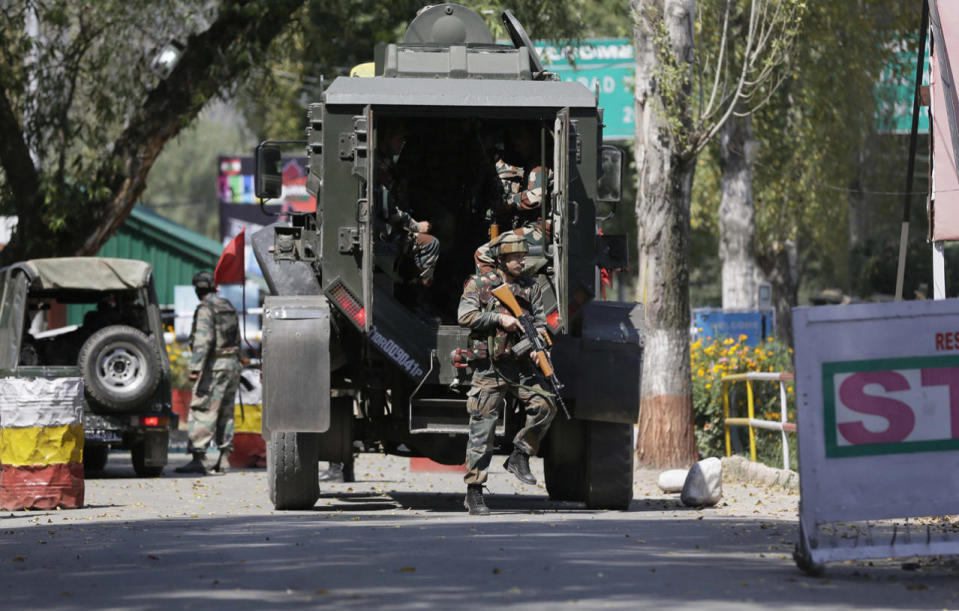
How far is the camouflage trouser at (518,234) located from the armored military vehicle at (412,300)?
61mm

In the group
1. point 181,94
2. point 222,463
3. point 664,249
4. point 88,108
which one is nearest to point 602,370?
point 664,249

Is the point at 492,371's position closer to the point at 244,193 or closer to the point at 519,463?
the point at 519,463

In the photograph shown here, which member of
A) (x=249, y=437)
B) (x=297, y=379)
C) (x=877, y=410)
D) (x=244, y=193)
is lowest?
(x=249, y=437)

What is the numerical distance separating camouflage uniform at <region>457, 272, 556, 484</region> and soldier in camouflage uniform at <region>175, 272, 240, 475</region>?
6.93 m

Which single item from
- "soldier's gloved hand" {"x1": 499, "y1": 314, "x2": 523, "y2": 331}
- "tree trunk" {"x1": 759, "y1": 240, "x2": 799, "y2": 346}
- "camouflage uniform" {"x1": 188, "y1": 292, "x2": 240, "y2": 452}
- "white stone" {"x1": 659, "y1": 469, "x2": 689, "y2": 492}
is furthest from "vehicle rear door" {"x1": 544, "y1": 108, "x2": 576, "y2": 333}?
"tree trunk" {"x1": 759, "y1": 240, "x2": 799, "y2": 346}

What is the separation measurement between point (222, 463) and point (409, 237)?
8194 mm

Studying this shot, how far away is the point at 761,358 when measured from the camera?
19.9 meters

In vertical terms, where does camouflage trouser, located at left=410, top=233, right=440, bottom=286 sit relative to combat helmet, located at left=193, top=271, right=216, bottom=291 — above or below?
A: above

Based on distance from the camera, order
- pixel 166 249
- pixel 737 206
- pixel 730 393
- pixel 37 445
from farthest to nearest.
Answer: pixel 166 249 < pixel 737 206 < pixel 730 393 < pixel 37 445

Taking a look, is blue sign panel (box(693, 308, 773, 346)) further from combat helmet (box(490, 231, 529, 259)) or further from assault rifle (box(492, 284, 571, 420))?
assault rifle (box(492, 284, 571, 420))

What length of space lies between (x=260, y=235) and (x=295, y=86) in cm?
2648

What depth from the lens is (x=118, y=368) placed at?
17.3 m

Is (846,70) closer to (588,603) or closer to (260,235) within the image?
(260,235)

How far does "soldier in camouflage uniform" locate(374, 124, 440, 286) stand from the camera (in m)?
12.4
